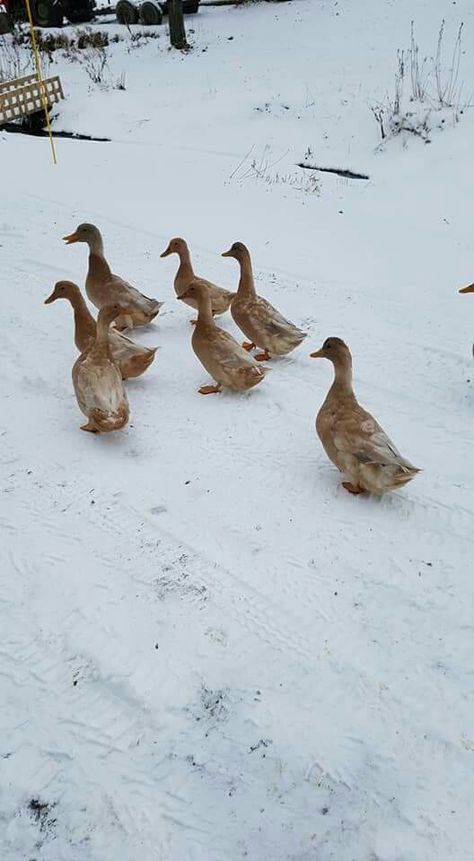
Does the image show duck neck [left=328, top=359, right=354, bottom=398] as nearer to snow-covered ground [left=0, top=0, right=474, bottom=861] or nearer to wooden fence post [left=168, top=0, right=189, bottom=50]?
snow-covered ground [left=0, top=0, right=474, bottom=861]

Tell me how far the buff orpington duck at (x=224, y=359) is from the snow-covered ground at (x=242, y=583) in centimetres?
17

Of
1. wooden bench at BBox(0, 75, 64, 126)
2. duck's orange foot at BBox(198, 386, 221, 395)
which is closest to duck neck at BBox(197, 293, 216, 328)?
duck's orange foot at BBox(198, 386, 221, 395)

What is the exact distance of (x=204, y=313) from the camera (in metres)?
4.83

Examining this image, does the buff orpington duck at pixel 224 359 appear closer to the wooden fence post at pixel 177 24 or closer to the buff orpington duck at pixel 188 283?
the buff orpington duck at pixel 188 283

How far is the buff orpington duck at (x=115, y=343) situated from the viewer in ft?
15.4

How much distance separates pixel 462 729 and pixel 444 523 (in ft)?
3.99

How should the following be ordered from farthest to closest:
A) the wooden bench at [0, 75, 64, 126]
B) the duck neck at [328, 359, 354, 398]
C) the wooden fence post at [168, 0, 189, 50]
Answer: the wooden fence post at [168, 0, 189, 50], the wooden bench at [0, 75, 64, 126], the duck neck at [328, 359, 354, 398]

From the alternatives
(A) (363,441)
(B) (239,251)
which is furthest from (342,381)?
(B) (239,251)

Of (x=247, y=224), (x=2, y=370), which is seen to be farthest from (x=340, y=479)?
(x=247, y=224)

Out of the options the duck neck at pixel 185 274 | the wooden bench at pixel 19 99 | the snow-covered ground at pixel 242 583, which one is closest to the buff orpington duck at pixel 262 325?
the snow-covered ground at pixel 242 583

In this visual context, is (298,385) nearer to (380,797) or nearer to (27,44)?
(380,797)

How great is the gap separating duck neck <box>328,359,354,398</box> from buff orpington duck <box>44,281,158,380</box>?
4.64ft

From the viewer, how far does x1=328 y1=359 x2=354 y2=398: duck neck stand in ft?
12.9

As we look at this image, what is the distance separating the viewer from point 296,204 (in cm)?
837
